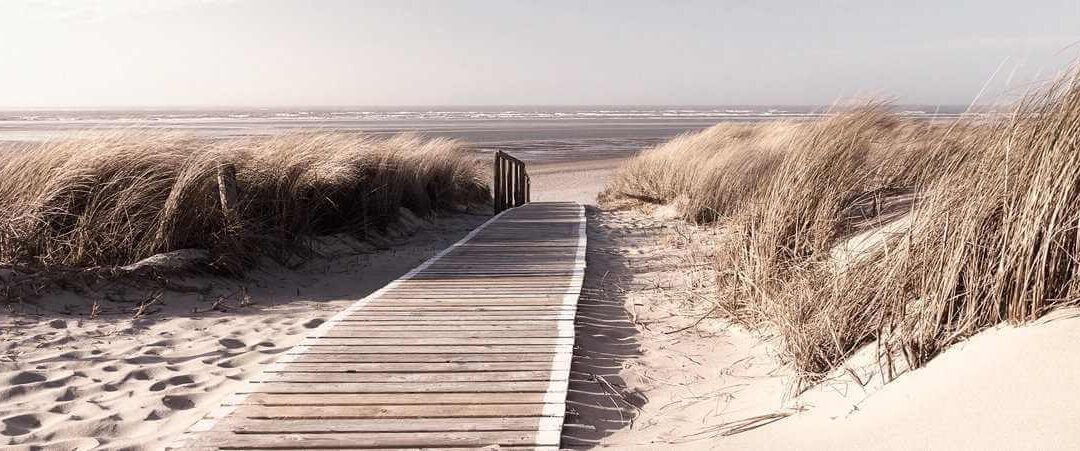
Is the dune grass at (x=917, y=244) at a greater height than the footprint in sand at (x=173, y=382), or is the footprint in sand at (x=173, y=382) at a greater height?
the dune grass at (x=917, y=244)

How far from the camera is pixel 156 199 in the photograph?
A: 5801 mm

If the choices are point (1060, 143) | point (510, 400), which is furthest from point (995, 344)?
point (510, 400)

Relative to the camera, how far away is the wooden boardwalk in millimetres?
2752

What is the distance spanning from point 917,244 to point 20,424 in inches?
146

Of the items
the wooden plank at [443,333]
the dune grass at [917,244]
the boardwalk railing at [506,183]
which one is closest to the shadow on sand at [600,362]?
the wooden plank at [443,333]

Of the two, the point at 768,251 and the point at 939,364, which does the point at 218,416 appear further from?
the point at 768,251

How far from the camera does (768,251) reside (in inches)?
177

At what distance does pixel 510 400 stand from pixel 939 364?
62.2 inches

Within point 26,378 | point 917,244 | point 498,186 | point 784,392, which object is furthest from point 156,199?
point 498,186

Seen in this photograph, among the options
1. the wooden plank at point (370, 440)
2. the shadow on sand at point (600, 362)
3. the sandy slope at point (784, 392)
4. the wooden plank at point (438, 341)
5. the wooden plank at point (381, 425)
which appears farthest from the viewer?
the wooden plank at point (438, 341)

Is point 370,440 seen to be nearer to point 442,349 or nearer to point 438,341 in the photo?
point 442,349

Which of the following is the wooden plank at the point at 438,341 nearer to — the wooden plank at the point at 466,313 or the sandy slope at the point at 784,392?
the sandy slope at the point at 784,392

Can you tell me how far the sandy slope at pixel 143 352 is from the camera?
3.12 metres

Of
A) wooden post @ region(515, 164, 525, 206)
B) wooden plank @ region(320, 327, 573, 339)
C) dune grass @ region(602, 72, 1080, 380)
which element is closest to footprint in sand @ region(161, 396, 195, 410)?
wooden plank @ region(320, 327, 573, 339)
